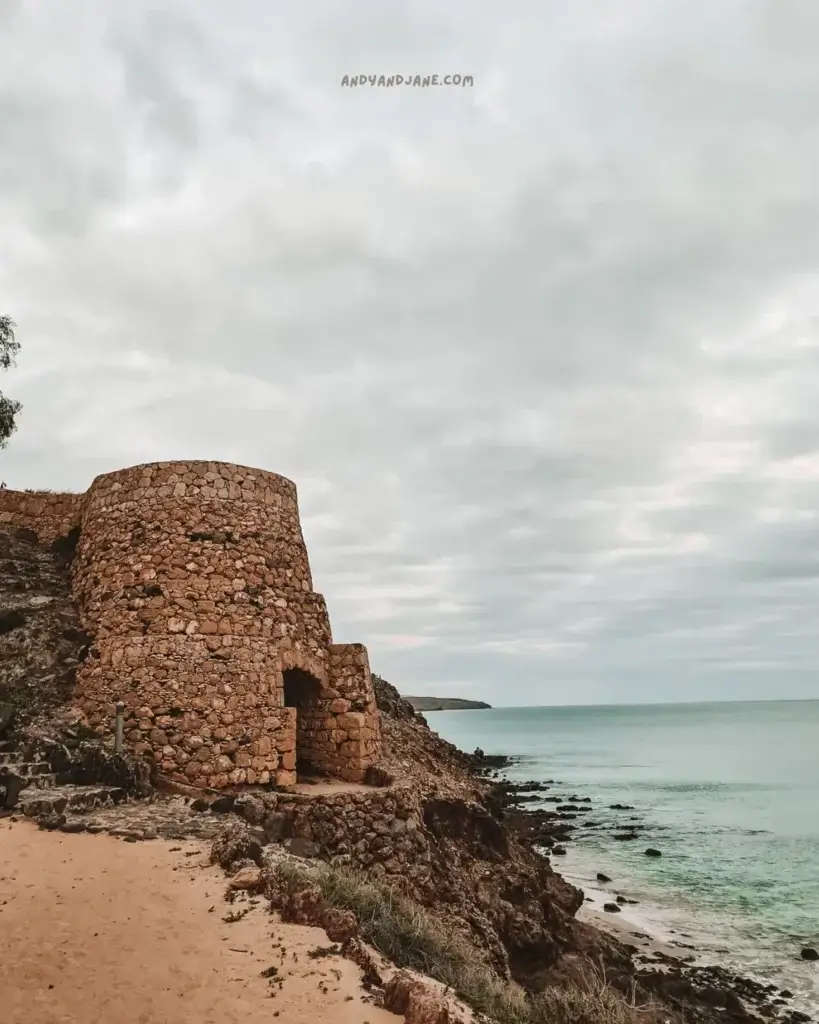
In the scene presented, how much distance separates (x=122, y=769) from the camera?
10875 millimetres

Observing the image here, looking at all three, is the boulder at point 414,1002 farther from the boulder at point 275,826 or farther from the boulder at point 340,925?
the boulder at point 275,826

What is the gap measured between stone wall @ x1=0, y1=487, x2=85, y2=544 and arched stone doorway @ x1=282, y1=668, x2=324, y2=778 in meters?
6.11

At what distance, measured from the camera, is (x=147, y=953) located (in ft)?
19.6

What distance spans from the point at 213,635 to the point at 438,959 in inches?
284

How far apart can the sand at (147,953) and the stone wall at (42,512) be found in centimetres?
939

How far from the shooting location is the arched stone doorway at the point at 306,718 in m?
14.1

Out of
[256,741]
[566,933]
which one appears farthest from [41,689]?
[566,933]

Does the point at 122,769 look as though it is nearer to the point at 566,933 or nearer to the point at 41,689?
the point at 41,689

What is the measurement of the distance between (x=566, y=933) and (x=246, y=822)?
796 cm

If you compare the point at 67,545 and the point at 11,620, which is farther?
the point at 67,545

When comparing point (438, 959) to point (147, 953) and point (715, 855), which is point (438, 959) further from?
point (715, 855)

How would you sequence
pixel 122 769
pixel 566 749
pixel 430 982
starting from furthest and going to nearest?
pixel 566 749 < pixel 122 769 < pixel 430 982

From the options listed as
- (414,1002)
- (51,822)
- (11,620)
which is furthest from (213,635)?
(414,1002)

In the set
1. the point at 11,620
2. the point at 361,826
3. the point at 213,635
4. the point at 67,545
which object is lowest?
the point at 361,826
